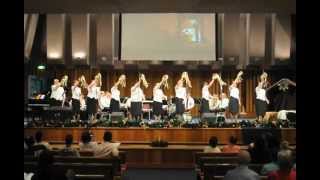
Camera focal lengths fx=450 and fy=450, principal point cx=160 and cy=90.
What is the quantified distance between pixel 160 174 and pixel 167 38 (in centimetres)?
928

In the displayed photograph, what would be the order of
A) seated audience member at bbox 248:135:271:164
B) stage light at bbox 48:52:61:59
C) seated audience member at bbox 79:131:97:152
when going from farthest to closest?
stage light at bbox 48:52:61:59, seated audience member at bbox 79:131:97:152, seated audience member at bbox 248:135:271:164

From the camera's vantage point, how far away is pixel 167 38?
1772cm

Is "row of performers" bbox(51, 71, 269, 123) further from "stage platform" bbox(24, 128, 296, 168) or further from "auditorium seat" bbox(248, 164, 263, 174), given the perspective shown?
"auditorium seat" bbox(248, 164, 263, 174)

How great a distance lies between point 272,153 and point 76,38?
14.1 metres

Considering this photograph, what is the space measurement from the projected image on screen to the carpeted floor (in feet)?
27.8

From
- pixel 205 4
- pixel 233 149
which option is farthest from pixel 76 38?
pixel 205 4

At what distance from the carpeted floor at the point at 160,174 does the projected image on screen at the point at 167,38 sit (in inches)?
333

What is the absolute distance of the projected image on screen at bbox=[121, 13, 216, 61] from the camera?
17.6 meters

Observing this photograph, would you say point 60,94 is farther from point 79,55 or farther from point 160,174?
point 160,174

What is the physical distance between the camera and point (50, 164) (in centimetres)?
372

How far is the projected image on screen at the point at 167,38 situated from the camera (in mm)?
17625

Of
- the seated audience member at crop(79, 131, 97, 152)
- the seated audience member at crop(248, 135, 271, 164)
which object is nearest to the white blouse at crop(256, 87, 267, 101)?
the seated audience member at crop(79, 131, 97, 152)

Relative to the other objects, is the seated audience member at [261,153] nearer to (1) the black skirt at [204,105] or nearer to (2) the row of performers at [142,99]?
(2) the row of performers at [142,99]
